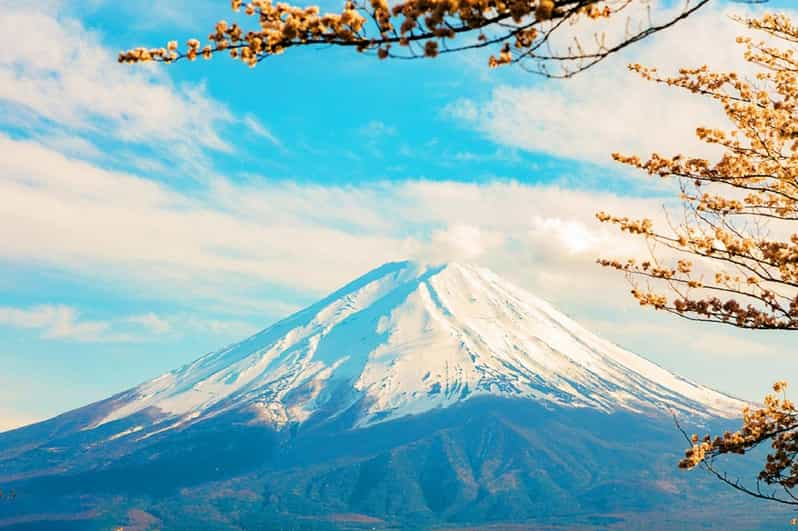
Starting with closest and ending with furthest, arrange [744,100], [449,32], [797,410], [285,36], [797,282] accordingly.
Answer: [449,32]
[285,36]
[797,282]
[797,410]
[744,100]

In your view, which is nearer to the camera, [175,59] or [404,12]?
[404,12]

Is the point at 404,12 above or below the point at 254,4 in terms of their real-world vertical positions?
below

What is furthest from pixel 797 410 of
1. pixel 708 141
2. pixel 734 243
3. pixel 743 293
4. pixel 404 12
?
pixel 404 12

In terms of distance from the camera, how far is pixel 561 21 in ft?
19.7

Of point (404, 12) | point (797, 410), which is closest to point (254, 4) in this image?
point (404, 12)

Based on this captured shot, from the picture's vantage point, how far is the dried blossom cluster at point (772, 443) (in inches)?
A: 403

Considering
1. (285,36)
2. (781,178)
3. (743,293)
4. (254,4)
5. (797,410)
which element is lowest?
(797,410)

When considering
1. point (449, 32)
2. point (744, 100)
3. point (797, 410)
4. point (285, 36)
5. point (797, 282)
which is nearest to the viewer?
point (449, 32)

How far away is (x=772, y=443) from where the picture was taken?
10555 millimetres

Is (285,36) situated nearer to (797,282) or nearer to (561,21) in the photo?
(561,21)

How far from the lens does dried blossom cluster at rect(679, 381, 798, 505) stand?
33.6 feet

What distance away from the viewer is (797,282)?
10.3 m

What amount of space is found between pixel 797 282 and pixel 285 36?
784 cm

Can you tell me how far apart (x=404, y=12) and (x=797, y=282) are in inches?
288
